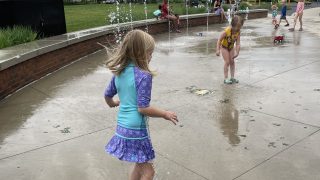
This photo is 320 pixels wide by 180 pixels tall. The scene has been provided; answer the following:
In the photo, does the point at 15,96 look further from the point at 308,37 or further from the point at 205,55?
the point at 308,37

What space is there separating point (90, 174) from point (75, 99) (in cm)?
285

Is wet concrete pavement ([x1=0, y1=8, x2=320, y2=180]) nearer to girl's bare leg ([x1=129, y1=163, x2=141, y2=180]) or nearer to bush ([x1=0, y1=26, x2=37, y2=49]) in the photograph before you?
girl's bare leg ([x1=129, y1=163, x2=141, y2=180])

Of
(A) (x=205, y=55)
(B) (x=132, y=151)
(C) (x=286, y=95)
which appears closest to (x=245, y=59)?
(A) (x=205, y=55)

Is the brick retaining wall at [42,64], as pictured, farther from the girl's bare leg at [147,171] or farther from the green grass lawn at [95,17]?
the girl's bare leg at [147,171]

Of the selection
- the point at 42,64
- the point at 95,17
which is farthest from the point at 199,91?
the point at 95,17

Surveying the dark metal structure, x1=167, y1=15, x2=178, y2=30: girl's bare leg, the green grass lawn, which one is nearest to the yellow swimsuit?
the dark metal structure

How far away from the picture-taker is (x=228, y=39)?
731 cm

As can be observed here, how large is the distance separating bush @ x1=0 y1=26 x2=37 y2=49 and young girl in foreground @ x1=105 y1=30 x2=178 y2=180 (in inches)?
247

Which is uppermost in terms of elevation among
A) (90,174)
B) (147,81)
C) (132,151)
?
(147,81)

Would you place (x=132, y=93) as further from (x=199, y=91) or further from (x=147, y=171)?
(x=199, y=91)

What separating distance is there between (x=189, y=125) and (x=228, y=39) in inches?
98.7

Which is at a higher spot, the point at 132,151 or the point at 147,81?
the point at 147,81

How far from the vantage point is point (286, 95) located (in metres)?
6.62

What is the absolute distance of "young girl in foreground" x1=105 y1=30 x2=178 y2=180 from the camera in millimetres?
2967
